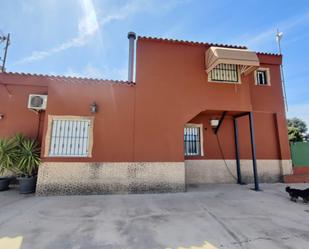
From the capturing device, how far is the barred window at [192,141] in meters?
10.6

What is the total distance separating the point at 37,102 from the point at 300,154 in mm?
16578

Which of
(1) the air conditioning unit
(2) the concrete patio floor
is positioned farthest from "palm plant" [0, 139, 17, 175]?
(1) the air conditioning unit

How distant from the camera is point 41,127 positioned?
9.09m

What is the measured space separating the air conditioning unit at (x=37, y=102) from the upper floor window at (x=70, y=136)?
1.08 meters

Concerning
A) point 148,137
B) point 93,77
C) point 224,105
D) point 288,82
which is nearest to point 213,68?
point 224,105

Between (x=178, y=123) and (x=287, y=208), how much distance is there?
5.27 meters

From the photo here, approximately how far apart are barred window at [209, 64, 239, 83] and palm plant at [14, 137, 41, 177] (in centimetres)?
931

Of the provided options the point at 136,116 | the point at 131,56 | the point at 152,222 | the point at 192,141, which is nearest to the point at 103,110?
the point at 136,116

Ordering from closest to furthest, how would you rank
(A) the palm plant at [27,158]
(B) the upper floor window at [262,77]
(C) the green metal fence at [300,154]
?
(A) the palm plant at [27,158] → (C) the green metal fence at [300,154] → (B) the upper floor window at [262,77]

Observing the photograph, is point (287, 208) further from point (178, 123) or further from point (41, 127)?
point (41, 127)

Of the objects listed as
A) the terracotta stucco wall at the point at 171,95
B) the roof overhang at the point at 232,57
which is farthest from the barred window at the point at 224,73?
the roof overhang at the point at 232,57

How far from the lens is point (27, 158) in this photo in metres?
7.57

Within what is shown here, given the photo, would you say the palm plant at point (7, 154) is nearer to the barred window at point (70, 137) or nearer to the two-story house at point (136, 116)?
the two-story house at point (136, 116)

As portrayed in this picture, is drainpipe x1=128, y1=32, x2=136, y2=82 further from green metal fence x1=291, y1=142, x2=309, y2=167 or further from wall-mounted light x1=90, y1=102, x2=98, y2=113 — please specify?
green metal fence x1=291, y1=142, x2=309, y2=167
